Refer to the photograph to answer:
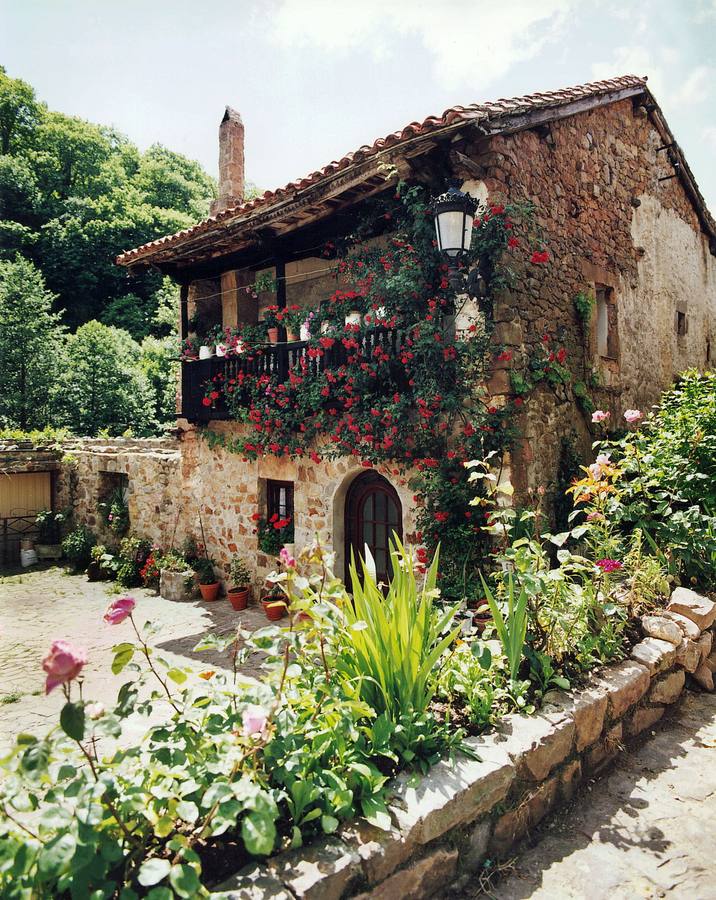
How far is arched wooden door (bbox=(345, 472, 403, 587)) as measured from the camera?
22.4 ft

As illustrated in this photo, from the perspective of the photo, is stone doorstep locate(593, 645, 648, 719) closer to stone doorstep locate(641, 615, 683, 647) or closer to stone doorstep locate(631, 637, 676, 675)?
stone doorstep locate(631, 637, 676, 675)

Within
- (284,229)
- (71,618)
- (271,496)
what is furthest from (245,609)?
(284,229)

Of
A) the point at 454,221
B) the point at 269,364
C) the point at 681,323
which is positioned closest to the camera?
the point at 454,221

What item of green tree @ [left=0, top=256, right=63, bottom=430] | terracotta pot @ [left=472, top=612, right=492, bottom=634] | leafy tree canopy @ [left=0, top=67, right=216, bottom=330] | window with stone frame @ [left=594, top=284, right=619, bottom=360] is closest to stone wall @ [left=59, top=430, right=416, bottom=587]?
terracotta pot @ [left=472, top=612, right=492, bottom=634]

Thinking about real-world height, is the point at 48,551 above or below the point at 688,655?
below

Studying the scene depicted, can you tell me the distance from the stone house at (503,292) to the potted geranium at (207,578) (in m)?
0.27

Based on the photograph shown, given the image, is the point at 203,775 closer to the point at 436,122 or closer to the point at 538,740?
the point at 538,740

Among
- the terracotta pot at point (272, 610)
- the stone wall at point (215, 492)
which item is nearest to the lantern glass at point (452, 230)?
the stone wall at point (215, 492)

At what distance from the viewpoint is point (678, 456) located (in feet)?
15.9

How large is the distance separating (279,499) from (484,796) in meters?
6.12

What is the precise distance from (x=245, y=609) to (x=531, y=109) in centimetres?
701

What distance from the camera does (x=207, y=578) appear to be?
8.73 meters

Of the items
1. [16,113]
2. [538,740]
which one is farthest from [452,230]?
[16,113]

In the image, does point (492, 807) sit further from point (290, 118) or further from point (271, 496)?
point (290, 118)
